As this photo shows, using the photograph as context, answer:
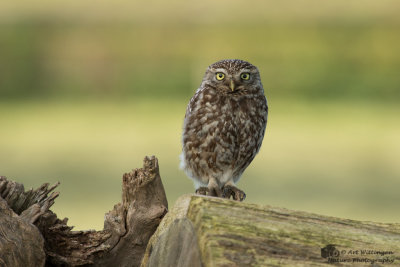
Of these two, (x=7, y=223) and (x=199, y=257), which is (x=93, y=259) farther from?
(x=199, y=257)

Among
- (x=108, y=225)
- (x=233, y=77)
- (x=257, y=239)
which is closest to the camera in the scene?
(x=257, y=239)

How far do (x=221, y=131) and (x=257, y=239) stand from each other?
1.07 metres

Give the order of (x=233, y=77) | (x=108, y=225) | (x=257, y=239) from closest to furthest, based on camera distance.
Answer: (x=257, y=239) → (x=108, y=225) → (x=233, y=77)

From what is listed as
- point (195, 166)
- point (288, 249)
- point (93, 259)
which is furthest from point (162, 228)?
point (195, 166)

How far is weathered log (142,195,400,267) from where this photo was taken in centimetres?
164

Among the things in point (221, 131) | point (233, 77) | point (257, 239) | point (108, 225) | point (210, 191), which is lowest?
point (257, 239)

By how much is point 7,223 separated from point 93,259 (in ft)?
1.22

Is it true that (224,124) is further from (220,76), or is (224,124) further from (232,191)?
(232,191)

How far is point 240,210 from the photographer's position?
176cm

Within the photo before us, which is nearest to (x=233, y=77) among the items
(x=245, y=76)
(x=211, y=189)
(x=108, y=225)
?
(x=245, y=76)

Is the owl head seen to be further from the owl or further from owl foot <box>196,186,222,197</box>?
owl foot <box>196,186,222,197</box>

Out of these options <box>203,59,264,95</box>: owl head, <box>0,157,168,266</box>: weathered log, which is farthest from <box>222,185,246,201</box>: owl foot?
<box>0,157,168,266</box>: weathered log

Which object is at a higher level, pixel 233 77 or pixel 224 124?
pixel 233 77

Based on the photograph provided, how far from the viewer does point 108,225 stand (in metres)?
2.27
